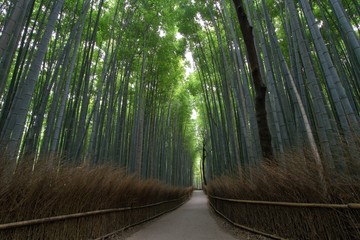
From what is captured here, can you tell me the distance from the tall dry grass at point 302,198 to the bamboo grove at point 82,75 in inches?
106

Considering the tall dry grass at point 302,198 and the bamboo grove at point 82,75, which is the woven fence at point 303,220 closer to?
the tall dry grass at point 302,198

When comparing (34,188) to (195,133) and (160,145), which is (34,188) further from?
(195,133)

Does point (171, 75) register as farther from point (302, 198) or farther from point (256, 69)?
point (302, 198)

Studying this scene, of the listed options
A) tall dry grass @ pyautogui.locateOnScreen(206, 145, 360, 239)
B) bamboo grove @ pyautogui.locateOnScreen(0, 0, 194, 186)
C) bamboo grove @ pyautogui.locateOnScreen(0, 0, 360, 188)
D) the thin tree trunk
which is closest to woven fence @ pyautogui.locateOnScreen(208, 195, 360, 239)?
tall dry grass @ pyautogui.locateOnScreen(206, 145, 360, 239)

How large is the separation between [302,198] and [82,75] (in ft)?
14.4

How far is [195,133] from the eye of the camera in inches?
1063

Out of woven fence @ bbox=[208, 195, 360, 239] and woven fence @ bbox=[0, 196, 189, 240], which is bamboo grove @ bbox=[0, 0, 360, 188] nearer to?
woven fence @ bbox=[208, 195, 360, 239]

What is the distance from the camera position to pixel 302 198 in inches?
107

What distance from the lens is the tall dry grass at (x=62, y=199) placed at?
2.02 m

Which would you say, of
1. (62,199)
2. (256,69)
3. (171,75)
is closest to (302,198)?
(256,69)

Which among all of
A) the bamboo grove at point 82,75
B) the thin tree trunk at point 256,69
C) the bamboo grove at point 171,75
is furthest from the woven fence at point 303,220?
the bamboo grove at point 82,75

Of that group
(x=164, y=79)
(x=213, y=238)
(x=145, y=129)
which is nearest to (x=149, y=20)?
(x=164, y=79)

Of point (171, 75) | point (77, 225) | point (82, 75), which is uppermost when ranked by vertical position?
point (171, 75)

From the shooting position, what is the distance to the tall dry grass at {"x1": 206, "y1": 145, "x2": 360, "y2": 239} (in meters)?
2.02
